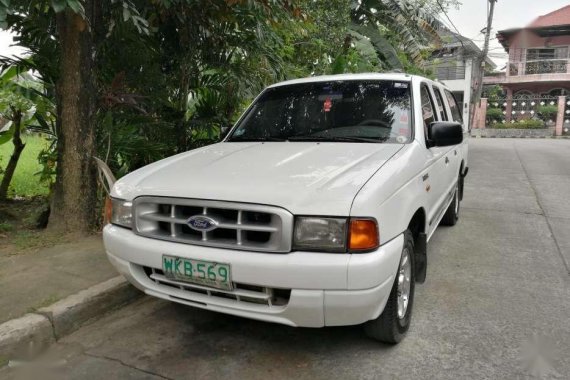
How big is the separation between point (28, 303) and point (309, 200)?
219 centimetres

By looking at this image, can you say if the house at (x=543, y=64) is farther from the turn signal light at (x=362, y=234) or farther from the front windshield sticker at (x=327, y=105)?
the turn signal light at (x=362, y=234)

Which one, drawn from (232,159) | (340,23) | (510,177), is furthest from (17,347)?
(510,177)

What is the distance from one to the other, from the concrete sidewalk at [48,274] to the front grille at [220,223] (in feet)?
3.52

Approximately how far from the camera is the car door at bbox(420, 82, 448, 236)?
11.8ft

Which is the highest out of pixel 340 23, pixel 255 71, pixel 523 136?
pixel 340 23

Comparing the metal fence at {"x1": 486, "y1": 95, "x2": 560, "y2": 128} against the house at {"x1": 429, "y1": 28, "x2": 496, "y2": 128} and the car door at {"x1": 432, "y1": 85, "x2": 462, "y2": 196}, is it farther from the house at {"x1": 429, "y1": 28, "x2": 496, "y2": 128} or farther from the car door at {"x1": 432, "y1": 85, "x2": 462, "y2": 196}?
the car door at {"x1": 432, "y1": 85, "x2": 462, "y2": 196}

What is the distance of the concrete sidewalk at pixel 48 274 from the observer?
324 centimetres

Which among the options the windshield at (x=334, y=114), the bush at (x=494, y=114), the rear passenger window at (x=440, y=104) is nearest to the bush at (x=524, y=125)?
the bush at (x=494, y=114)

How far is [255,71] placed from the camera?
6.46 metres

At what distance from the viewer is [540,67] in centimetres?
2878

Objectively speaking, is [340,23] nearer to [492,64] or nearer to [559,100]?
[559,100]

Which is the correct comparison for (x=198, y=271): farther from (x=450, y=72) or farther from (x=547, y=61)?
(x=450, y=72)

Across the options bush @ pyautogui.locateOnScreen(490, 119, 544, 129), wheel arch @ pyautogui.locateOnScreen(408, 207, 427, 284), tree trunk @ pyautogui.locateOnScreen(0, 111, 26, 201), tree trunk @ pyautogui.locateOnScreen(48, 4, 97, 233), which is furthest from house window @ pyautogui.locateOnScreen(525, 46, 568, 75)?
tree trunk @ pyautogui.locateOnScreen(48, 4, 97, 233)

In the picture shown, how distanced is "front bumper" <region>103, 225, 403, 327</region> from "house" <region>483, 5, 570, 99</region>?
2945cm
